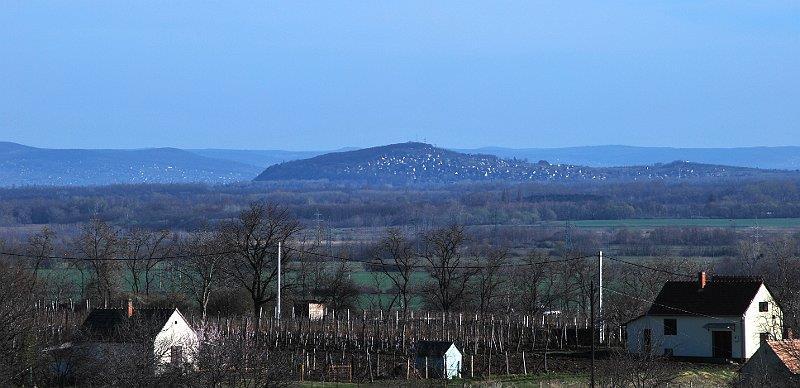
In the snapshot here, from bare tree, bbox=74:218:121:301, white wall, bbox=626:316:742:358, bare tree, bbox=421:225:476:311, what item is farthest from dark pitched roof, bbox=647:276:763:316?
bare tree, bbox=74:218:121:301

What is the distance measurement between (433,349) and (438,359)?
0.57m

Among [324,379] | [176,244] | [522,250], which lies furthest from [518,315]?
[522,250]

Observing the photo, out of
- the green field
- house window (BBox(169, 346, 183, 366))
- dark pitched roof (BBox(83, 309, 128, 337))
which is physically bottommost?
house window (BBox(169, 346, 183, 366))

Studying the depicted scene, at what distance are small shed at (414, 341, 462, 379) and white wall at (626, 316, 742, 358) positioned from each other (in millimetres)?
7311

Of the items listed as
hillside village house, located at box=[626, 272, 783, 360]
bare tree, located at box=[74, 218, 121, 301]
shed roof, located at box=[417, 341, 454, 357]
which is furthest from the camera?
bare tree, located at box=[74, 218, 121, 301]

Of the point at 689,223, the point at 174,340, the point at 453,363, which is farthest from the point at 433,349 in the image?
the point at 689,223

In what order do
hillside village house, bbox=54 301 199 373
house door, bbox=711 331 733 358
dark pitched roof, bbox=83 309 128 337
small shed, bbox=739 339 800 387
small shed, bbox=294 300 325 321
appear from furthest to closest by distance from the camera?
small shed, bbox=294 300 325 321
house door, bbox=711 331 733 358
dark pitched roof, bbox=83 309 128 337
hillside village house, bbox=54 301 199 373
small shed, bbox=739 339 800 387

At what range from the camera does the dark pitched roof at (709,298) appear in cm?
5069

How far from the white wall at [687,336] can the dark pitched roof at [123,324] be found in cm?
1532

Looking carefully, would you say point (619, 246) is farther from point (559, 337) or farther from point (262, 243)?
point (559, 337)

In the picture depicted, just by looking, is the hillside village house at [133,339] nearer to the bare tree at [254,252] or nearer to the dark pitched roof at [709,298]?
the bare tree at [254,252]

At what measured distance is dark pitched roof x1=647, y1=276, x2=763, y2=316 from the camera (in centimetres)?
5069

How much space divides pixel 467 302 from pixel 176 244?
27088mm

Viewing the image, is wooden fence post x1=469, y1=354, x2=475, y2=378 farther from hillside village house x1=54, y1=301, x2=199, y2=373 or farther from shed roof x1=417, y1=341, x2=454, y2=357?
hillside village house x1=54, y1=301, x2=199, y2=373
